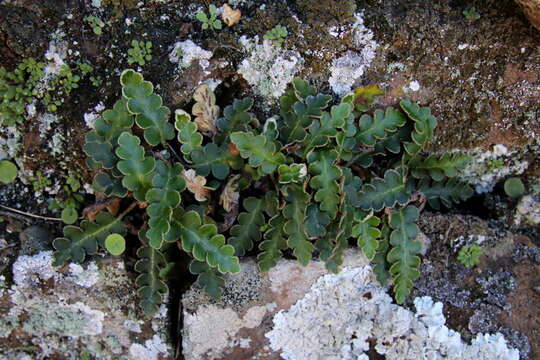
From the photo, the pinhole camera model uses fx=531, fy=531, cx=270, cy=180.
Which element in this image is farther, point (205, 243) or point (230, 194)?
point (230, 194)

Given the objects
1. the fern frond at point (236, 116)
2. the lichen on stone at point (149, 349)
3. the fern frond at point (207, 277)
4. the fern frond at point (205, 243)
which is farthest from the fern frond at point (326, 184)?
the lichen on stone at point (149, 349)

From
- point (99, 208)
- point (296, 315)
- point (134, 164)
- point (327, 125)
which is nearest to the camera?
point (134, 164)

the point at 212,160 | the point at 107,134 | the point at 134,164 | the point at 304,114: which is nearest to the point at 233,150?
the point at 212,160

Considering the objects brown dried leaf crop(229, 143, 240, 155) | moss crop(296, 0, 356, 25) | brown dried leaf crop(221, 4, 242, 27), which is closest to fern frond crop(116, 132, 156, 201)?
brown dried leaf crop(229, 143, 240, 155)

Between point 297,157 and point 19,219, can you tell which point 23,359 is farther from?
point 297,157

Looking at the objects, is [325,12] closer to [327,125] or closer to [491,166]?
[327,125]

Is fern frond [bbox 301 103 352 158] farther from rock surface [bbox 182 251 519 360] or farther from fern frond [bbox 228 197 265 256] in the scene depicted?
rock surface [bbox 182 251 519 360]

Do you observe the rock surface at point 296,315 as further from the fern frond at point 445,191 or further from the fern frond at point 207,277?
the fern frond at point 445,191
